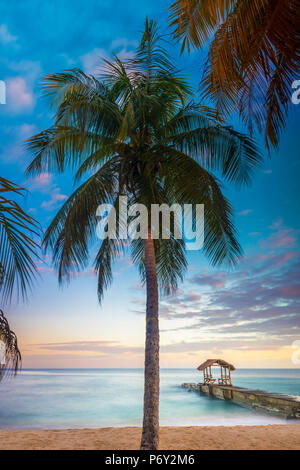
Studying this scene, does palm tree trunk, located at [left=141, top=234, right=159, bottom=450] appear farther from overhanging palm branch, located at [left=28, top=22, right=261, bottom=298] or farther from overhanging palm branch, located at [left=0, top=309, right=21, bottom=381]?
overhanging palm branch, located at [left=0, top=309, right=21, bottom=381]

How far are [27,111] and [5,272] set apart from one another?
11629 mm

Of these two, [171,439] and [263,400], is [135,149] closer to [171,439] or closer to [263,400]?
[171,439]

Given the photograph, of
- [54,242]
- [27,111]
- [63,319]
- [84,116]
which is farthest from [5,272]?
[63,319]

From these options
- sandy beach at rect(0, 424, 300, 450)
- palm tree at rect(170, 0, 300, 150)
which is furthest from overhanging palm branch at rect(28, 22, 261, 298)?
sandy beach at rect(0, 424, 300, 450)

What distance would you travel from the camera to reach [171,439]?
782 cm

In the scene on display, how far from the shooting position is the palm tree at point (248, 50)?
12.2ft

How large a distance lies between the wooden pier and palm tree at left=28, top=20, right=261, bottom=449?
14824 mm

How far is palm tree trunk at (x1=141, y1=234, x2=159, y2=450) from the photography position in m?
5.93

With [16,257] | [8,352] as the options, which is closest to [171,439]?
[8,352]

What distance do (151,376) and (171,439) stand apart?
272cm

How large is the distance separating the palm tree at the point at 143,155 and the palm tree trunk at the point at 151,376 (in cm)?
2

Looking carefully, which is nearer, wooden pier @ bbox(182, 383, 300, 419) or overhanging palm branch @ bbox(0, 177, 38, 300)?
overhanging palm branch @ bbox(0, 177, 38, 300)

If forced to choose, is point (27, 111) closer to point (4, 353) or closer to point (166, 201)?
point (166, 201)
